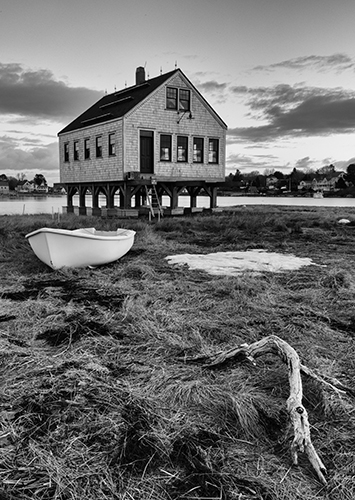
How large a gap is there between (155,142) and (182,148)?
2.12 m

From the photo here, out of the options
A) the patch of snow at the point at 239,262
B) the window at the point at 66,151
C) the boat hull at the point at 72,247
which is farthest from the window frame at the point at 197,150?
the boat hull at the point at 72,247

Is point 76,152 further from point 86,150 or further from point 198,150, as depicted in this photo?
point 198,150

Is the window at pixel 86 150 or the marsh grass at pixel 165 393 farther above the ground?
the window at pixel 86 150

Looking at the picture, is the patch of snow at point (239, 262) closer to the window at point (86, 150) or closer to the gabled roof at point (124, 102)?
the gabled roof at point (124, 102)

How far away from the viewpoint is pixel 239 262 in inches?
372

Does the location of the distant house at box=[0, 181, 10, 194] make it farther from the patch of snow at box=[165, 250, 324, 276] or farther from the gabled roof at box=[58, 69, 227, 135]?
the patch of snow at box=[165, 250, 324, 276]

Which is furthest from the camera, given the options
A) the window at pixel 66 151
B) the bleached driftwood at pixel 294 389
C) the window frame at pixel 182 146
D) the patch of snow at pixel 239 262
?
the window at pixel 66 151

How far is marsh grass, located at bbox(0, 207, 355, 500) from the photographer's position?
229cm

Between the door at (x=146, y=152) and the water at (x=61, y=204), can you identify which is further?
the water at (x=61, y=204)

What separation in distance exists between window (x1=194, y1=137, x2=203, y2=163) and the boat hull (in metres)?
17.6

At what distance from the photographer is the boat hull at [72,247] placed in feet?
26.0

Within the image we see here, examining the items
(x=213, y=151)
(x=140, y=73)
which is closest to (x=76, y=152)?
(x=140, y=73)

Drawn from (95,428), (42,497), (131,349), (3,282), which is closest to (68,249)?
(3,282)

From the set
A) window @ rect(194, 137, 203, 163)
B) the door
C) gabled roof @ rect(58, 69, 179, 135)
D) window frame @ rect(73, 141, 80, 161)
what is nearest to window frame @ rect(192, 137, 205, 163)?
window @ rect(194, 137, 203, 163)
